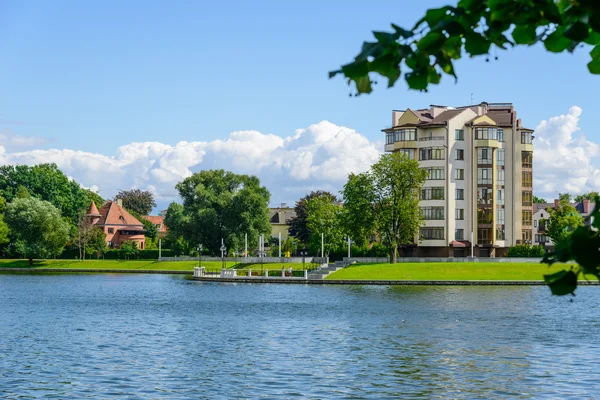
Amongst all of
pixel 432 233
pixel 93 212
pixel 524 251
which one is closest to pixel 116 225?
pixel 93 212

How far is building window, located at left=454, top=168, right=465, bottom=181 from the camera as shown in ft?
401

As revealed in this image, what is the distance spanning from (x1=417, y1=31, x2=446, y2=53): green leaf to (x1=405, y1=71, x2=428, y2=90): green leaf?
183 millimetres

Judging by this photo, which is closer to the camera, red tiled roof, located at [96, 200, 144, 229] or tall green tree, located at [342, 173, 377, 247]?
tall green tree, located at [342, 173, 377, 247]

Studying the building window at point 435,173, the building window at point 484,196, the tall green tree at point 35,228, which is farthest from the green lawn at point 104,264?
the building window at point 484,196

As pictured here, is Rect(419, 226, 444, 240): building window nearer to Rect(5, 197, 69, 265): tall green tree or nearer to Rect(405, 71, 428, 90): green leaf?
Rect(5, 197, 69, 265): tall green tree

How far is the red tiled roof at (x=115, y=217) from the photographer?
590ft

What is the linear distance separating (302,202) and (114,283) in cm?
7979

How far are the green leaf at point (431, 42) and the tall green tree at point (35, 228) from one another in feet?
437

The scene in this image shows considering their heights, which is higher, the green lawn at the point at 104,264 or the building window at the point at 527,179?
the building window at the point at 527,179

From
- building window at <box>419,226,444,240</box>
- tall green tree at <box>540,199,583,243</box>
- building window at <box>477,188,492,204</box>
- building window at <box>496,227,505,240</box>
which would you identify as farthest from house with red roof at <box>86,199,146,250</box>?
tall green tree at <box>540,199,583,243</box>

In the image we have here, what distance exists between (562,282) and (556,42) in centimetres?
171

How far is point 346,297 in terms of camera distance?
72.8 meters

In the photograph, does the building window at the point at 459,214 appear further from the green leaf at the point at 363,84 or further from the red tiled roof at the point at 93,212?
the green leaf at the point at 363,84

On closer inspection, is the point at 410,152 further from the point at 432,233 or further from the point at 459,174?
the point at 432,233
